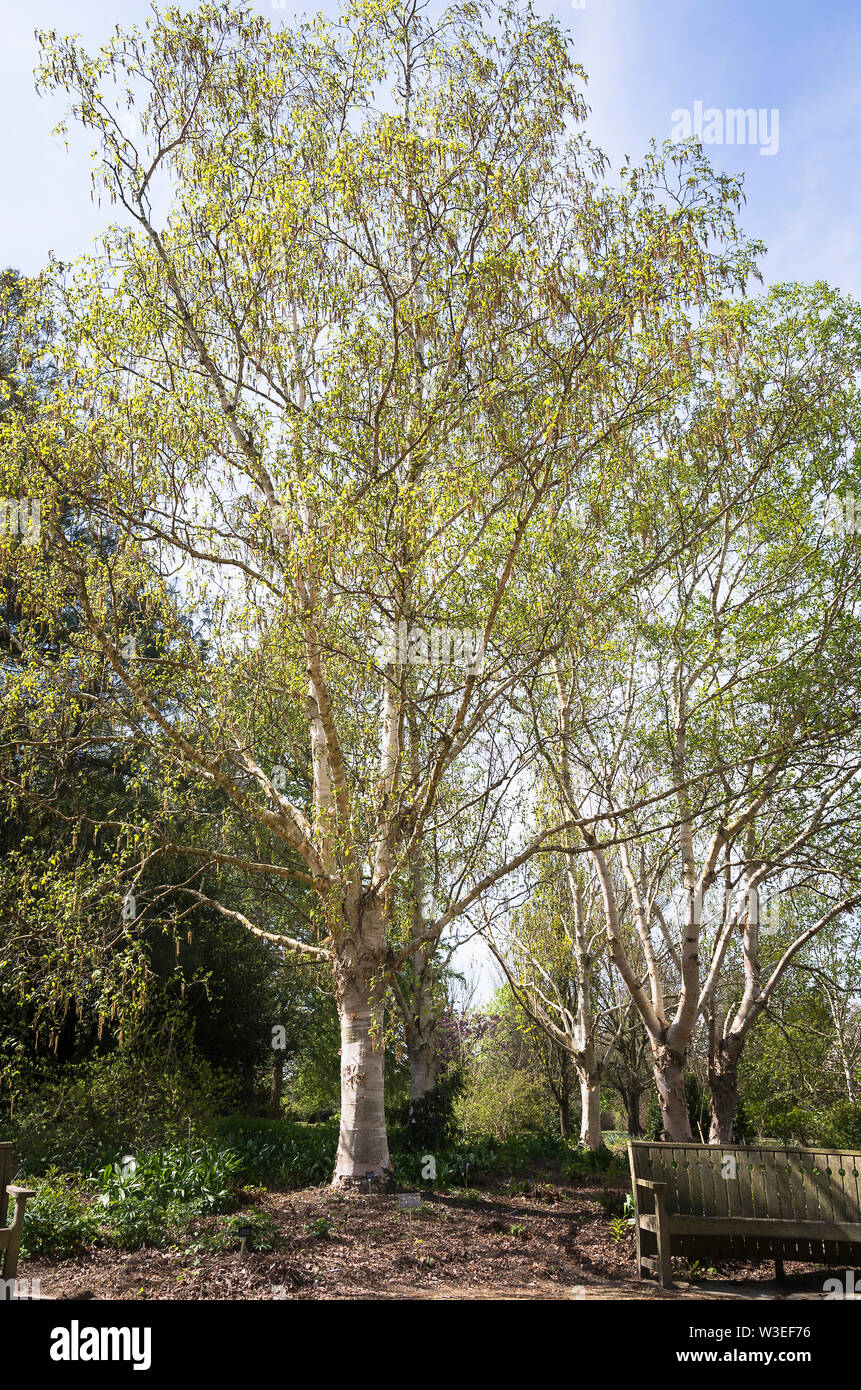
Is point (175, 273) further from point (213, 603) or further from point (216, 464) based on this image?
point (213, 603)

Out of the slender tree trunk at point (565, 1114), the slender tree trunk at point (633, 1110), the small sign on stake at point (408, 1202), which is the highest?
the small sign on stake at point (408, 1202)

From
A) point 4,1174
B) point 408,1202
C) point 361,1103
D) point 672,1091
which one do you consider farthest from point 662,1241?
point 672,1091

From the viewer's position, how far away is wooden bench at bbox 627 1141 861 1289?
19.7 feet

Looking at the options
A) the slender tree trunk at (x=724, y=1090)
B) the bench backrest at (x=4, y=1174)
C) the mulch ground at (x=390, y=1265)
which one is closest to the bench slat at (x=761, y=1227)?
the mulch ground at (x=390, y=1265)

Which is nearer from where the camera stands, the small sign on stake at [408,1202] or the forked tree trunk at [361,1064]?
the small sign on stake at [408,1202]

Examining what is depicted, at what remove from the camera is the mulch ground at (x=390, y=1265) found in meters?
5.18

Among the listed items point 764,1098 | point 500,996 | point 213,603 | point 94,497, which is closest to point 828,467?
point 213,603

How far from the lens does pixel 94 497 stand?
325 inches

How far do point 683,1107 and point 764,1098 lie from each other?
11.1 m

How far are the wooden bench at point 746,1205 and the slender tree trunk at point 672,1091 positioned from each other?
408 centimetres

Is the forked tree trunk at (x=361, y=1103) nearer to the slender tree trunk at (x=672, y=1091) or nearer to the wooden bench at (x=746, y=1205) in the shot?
the wooden bench at (x=746, y=1205)

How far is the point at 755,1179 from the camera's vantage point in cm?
624

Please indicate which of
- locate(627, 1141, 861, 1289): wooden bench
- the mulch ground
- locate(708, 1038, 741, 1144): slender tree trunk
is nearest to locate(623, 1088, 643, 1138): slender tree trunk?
locate(708, 1038, 741, 1144): slender tree trunk

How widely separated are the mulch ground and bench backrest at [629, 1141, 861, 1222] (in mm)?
467
